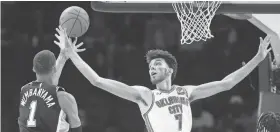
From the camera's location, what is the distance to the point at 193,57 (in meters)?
9.09

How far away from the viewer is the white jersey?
17.5 ft

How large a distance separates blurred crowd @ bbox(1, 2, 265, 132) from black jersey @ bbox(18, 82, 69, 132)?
395cm

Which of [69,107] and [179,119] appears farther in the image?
[179,119]

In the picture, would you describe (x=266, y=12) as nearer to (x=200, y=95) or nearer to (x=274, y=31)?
(x=274, y=31)

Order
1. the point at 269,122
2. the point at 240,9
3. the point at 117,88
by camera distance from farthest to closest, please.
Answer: the point at 269,122 → the point at 240,9 → the point at 117,88

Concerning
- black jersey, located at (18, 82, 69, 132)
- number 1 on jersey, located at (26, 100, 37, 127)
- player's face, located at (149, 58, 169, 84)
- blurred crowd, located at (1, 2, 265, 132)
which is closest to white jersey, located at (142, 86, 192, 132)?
player's face, located at (149, 58, 169, 84)

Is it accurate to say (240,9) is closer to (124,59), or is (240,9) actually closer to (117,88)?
(117,88)

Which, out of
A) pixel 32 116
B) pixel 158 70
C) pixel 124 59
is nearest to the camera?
pixel 32 116

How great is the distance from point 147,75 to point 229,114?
1442 millimetres

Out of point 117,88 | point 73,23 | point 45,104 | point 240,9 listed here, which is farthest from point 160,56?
point 45,104

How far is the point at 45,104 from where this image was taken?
4605mm

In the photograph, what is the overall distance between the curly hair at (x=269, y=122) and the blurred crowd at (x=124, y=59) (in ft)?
8.76

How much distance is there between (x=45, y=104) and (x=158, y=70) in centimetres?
129

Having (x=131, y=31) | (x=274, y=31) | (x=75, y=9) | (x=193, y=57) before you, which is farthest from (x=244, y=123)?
(x=75, y=9)
